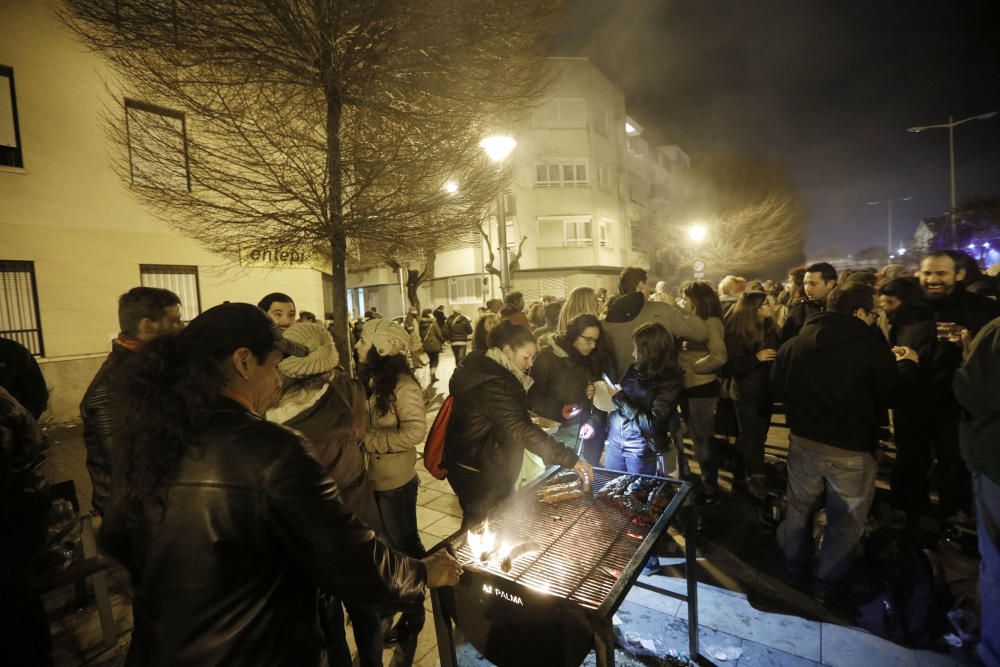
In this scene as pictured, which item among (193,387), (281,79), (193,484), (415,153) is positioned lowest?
(193,484)

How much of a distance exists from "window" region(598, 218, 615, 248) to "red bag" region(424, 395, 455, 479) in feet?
96.8

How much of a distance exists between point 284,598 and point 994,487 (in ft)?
12.6

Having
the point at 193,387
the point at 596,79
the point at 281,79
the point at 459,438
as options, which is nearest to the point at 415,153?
the point at 281,79

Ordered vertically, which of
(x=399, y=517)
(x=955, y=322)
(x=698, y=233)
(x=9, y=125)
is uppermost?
(x=698, y=233)

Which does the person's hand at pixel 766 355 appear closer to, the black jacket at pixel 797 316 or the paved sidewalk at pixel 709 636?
the black jacket at pixel 797 316

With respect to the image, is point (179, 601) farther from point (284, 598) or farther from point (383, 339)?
point (383, 339)

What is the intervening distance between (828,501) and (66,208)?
1404 cm

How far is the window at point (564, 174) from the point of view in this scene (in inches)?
1196

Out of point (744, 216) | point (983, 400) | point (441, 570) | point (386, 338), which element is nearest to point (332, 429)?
point (386, 338)

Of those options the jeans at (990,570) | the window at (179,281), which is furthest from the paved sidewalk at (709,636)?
the window at (179,281)

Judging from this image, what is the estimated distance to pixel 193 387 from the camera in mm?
1403

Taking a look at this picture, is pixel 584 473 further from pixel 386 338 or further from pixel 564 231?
pixel 564 231

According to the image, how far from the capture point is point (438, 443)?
355 cm

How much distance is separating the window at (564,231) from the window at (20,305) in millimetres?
24486
